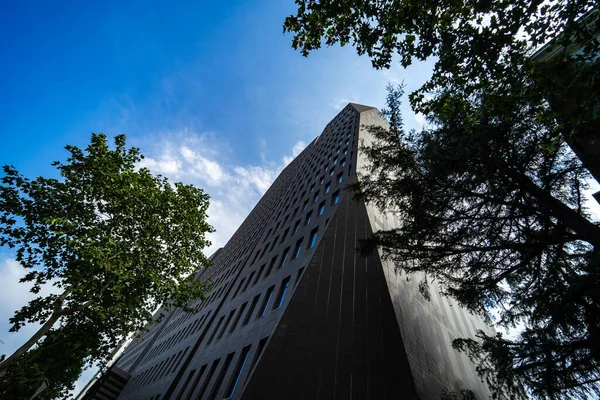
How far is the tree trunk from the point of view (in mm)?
8750

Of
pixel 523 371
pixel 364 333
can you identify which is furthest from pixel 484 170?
pixel 364 333

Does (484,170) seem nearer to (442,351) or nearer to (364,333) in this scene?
(364,333)

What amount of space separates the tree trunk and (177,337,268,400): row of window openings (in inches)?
268

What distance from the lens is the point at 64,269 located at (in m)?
12.2

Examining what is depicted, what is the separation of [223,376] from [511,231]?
12752 millimetres

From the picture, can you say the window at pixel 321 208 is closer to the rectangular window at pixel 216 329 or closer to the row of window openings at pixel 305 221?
the row of window openings at pixel 305 221

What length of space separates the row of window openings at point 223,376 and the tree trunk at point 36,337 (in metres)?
6.80

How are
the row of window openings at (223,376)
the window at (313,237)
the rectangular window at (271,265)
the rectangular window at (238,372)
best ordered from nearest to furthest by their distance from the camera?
1. the rectangular window at (238,372)
2. the row of window openings at (223,376)
3. the window at (313,237)
4. the rectangular window at (271,265)

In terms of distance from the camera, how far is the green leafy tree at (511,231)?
Result: 233 inches

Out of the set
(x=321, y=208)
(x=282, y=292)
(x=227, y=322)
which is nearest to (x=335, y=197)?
(x=321, y=208)

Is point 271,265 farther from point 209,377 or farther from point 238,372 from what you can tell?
point 238,372

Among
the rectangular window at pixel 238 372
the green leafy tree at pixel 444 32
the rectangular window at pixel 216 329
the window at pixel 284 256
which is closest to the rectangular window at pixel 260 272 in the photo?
the window at pixel 284 256

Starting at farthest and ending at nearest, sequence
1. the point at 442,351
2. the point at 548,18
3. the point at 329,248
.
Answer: the point at 329,248 < the point at 442,351 < the point at 548,18

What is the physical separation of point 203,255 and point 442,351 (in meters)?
14.2
